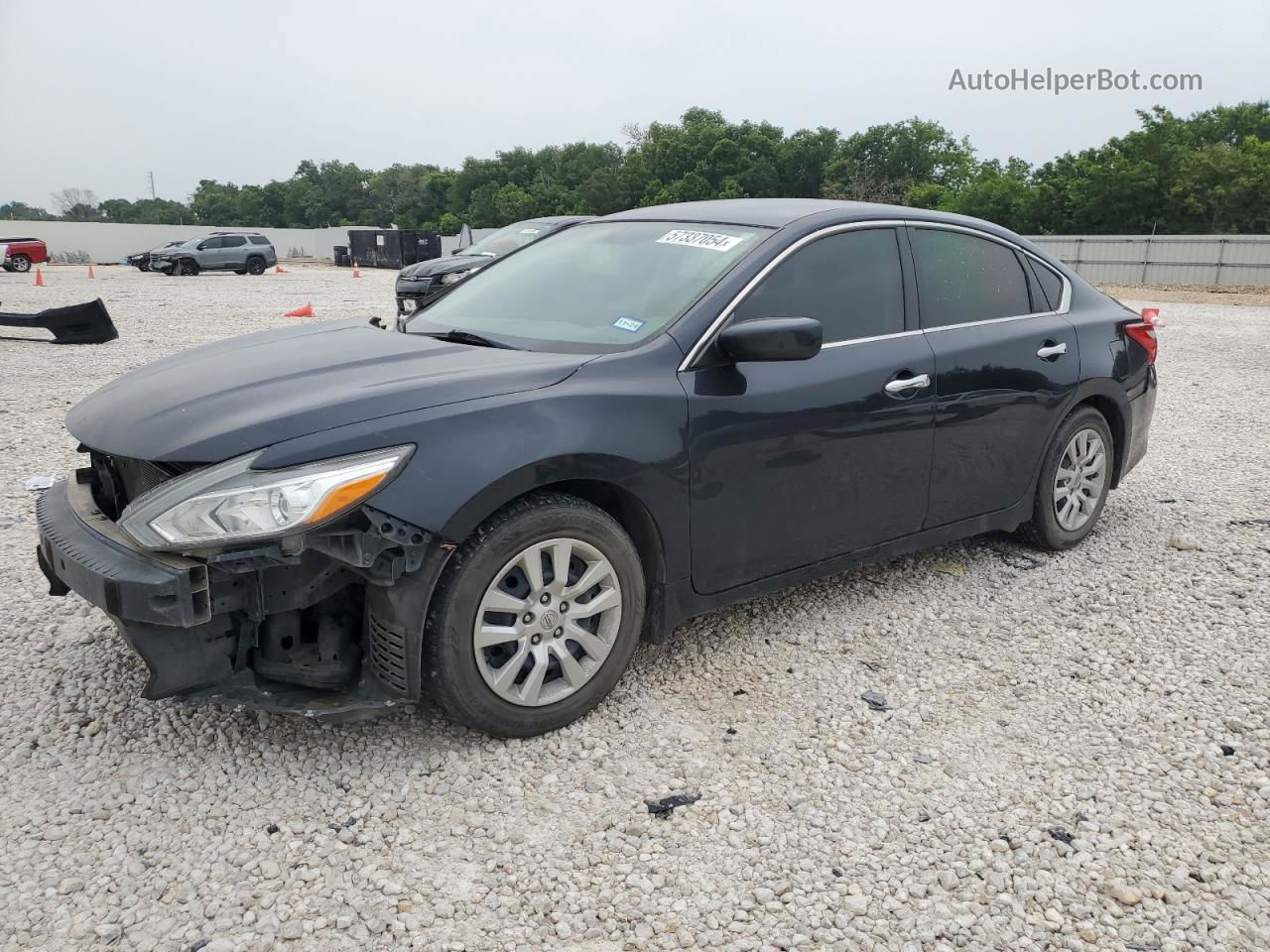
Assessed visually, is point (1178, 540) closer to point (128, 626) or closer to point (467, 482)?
point (467, 482)

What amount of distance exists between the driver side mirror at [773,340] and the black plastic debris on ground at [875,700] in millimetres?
1220

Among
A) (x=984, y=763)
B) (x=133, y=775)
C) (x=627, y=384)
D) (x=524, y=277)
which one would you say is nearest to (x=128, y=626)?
(x=133, y=775)

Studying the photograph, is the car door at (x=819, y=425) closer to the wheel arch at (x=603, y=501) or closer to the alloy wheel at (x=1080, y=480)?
the wheel arch at (x=603, y=501)

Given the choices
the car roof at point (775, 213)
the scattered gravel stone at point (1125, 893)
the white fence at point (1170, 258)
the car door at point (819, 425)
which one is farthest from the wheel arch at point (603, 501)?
the white fence at point (1170, 258)

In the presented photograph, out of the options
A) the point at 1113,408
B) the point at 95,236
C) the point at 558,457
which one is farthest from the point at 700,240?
the point at 95,236

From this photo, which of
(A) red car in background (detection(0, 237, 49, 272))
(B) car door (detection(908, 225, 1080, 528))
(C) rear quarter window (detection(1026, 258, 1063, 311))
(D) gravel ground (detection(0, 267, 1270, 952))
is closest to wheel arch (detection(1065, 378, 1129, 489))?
(B) car door (detection(908, 225, 1080, 528))

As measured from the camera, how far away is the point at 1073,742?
10.7 feet

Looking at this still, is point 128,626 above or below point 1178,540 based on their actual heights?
above

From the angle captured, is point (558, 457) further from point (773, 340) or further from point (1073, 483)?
point (1073, 483)

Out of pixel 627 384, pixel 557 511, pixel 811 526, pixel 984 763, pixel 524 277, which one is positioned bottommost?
pixel 984 763

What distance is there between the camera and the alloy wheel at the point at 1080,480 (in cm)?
486

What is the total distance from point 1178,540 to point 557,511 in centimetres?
378

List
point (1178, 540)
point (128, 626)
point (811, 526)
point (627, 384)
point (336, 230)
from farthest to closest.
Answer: point (336, 230), point (1178, 540), point (811, 526), point (627, 384), point (128, 626)

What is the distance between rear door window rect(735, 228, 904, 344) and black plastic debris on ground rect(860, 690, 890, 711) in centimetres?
130
